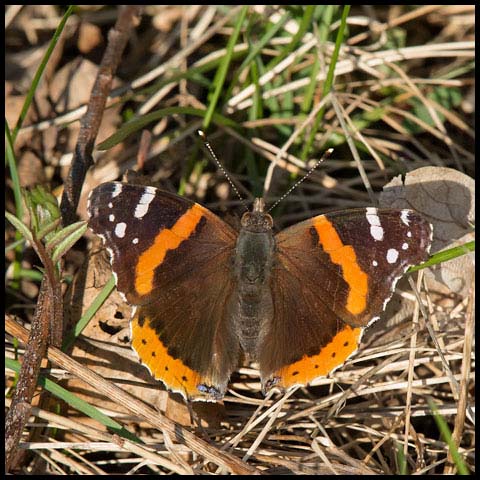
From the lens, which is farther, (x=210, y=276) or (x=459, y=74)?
(x=459, y=74)

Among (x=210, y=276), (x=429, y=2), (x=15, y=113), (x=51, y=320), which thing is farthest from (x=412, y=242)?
(x=15, y=113)

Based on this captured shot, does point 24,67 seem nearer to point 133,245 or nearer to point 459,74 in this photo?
point 133,245

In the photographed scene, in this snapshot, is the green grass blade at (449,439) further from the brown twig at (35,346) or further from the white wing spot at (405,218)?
the brown twig at (35,346)

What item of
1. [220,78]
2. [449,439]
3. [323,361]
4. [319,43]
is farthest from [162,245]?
[319,43]

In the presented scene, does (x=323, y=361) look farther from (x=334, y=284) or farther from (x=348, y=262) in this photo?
(x=348, y=262)

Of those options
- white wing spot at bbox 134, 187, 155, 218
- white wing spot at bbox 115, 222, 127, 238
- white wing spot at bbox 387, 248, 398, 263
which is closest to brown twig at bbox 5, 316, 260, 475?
white wing spot at bbox 115, 222, 127, 238
